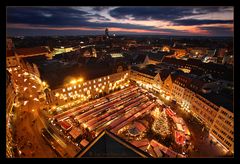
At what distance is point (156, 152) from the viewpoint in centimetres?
650

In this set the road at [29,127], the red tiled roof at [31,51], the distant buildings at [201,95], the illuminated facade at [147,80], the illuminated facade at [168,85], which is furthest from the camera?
the red tiled roof at [31,51]

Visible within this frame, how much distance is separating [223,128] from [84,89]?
27.6 ft

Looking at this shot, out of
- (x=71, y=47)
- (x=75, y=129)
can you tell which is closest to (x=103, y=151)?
(x=75, y=129)

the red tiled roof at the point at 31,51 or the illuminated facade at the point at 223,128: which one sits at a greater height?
the red tiled roof at the point at 31,51

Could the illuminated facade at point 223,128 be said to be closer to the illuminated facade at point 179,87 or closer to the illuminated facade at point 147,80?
the illuminated facade at point 179,87

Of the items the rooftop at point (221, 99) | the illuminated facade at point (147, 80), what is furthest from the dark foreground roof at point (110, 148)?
the illuminated facade at point (147, 80)

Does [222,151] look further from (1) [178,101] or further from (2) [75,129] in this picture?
(2) [75,129]

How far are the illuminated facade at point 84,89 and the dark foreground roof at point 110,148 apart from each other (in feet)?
25.2

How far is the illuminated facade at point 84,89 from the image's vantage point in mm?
9742

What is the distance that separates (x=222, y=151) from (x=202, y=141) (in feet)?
2.91

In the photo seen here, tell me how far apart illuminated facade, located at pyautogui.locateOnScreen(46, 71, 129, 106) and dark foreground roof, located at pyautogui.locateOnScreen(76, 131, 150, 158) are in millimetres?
7671

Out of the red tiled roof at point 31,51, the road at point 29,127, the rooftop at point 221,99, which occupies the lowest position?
the road at point 29,127

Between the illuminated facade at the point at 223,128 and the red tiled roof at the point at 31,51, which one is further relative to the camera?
the red tiled roof at the point at 31,51
